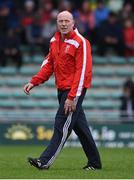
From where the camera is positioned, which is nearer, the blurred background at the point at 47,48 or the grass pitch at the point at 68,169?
the grass pitch at the point at 68,169

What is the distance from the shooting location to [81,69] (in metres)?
12.1

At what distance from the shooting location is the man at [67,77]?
1216 cm

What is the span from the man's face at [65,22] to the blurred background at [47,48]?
11.2 metres

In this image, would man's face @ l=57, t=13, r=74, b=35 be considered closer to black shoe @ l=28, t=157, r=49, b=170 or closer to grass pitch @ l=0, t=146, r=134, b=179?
black shoe @ l=28, t=157, r=49, b=170

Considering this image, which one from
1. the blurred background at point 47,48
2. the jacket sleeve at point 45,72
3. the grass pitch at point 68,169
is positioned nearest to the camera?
the grass pitch at point 68,169

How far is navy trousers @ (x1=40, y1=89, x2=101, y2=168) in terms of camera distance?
1230cm

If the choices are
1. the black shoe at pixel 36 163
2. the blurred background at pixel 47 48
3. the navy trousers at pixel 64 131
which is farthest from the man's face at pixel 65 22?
the blurred background at pixel 47 48

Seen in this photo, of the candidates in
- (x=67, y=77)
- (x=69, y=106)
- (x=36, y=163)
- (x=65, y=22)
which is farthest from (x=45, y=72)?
(x=36, y=163)

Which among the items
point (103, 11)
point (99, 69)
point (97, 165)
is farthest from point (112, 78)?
point (97, 165)

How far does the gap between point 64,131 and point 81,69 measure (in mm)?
953

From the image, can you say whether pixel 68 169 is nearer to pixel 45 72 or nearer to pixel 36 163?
pixel 36 163

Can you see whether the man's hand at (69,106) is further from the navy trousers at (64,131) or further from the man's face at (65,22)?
the man's face at (65,22)

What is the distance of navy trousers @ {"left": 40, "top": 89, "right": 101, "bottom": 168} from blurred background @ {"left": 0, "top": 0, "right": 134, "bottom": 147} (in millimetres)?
10659

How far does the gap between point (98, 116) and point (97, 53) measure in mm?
3600
